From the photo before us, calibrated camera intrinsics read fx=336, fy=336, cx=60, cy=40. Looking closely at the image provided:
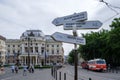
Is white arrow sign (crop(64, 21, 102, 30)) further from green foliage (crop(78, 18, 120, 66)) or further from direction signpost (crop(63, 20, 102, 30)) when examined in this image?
green foliage (crop(78, 18, 120, 66))

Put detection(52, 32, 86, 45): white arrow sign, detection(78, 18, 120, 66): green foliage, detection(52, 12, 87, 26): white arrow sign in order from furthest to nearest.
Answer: detection(78, 18, 120, 66): green foliage < detection(52, 12, 87, 26): white arrow sign < detection(52, 32, 86, 45): white arrow sign

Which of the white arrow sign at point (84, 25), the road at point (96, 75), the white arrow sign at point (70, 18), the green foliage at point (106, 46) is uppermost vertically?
the green foliage at point (106, 46)

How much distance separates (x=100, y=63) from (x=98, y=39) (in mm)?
30625

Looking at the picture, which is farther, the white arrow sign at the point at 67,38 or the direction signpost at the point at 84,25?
the direction signpost at the point at 84,25

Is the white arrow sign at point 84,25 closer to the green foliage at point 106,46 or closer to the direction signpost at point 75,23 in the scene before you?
the direction signpost at point 75,23

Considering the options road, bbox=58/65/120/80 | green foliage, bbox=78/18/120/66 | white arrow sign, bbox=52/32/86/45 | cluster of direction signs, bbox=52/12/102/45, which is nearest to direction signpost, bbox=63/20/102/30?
cluster of direction signs, bbox=52/12/102/45

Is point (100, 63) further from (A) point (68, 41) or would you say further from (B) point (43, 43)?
(B) point (43, 43)

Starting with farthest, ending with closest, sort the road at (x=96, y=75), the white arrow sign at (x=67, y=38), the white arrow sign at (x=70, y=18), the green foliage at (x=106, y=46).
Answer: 1. the green foliage at (x=106, y=46)
2. the road at (x=96, y=75)
3. the white arrow sign at (x=70, y=18)
4. the white arrow sign at (x=67, y=38)

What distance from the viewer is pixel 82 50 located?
4525 inches

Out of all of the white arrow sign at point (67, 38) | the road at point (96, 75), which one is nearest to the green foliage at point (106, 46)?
the road at point (96, 75)

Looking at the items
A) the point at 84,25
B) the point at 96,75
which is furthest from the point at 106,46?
the point at 84,25

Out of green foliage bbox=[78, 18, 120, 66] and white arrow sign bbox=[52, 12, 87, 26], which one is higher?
green foliage bbox=[78, 18, 120, 66]

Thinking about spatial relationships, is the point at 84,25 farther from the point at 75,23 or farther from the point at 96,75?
the point at 96,75

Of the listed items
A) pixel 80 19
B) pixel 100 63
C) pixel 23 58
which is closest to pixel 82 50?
pixel 100 63
